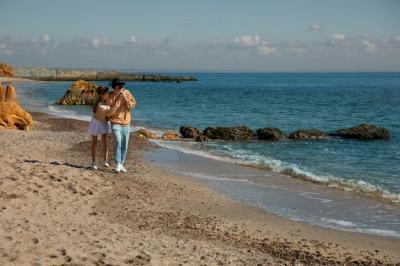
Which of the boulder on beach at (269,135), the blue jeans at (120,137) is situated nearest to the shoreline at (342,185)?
the blue jeans at (120,137)

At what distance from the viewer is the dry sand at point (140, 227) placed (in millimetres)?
5645

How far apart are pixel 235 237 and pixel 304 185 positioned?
492cm

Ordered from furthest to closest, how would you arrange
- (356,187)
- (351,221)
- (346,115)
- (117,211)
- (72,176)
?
(346,115), (356,187), (72,176), (351,221), (117,211)

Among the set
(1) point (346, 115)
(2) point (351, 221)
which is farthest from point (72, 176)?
(1) point (346, 115)

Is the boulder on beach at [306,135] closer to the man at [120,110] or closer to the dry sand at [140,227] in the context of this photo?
the dry sand at [140,227]

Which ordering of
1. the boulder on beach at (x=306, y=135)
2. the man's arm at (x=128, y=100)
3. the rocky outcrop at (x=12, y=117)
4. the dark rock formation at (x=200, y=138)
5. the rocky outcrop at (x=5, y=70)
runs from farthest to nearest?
the rocky outcrop at (x=5, y=70), the boulder on beach at (x=306, y=135), the dark rock formation at (x=200, y=138), the rocky outcrop at (x=12, y=117), the man's arm at (x=128, y=100)

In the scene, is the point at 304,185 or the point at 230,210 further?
the point at 304,185

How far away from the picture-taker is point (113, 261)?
5.32 metres

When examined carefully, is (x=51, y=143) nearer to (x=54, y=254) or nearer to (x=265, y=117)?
(x=54, y=254)

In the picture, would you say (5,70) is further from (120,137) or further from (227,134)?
(120,137)

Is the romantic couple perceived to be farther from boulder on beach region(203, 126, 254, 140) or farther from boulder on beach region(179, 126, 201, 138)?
boulder on beach region(203, 126, 254, 140)

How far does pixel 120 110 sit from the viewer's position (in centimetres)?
996

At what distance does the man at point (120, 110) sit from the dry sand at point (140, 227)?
32.4 inches

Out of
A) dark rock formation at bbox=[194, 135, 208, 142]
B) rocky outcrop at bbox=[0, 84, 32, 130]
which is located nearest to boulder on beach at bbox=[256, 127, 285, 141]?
dark rock formation at bbox=[194, 135, 208, 142]
